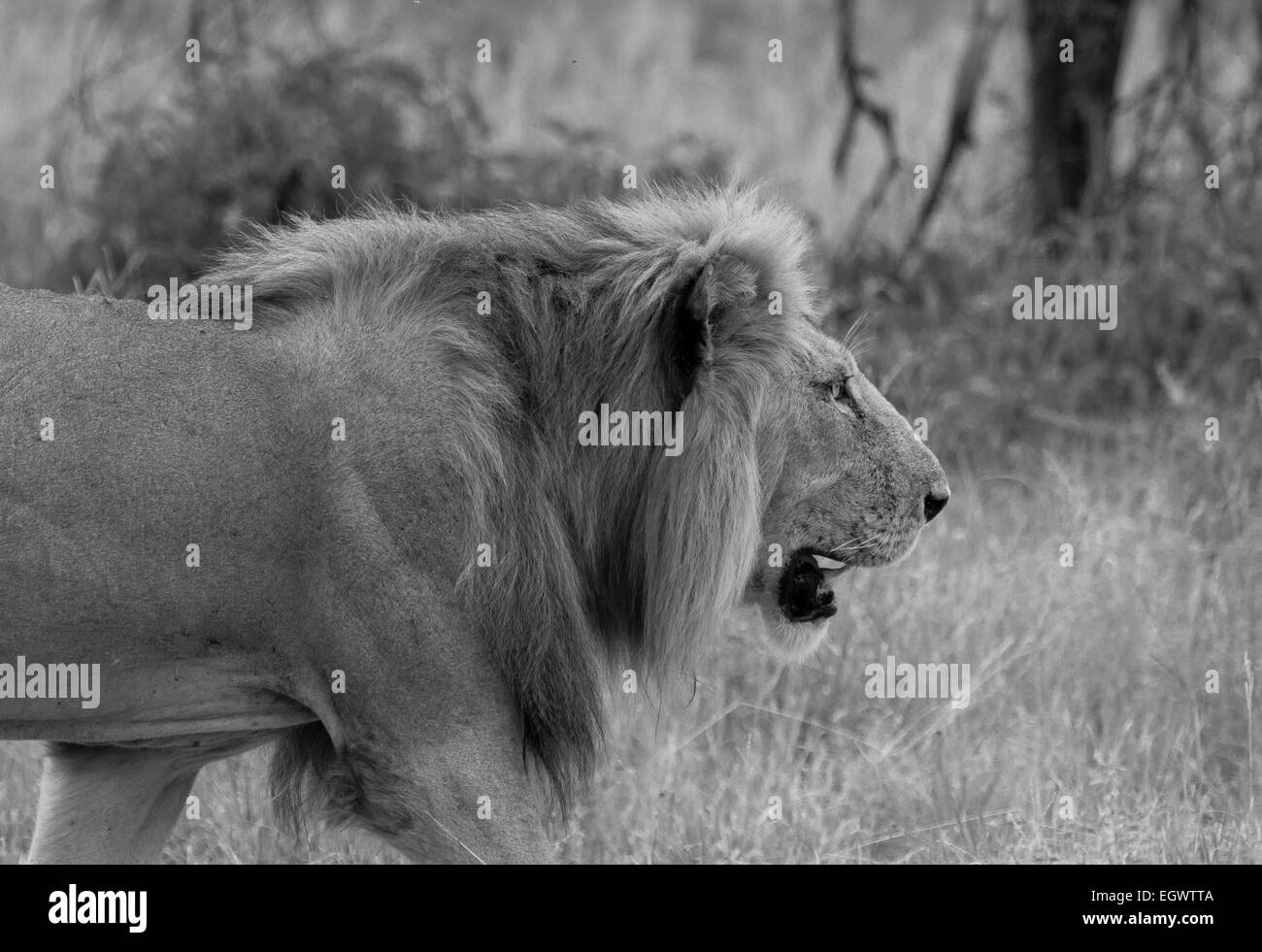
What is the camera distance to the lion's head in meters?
3.81

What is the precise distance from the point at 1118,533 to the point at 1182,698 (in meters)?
0.84

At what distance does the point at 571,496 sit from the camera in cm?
366

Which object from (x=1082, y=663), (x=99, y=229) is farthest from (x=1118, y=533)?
(x=99, y=229)

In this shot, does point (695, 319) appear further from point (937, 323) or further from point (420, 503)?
point (937, 323)

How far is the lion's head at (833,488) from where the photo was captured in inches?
150

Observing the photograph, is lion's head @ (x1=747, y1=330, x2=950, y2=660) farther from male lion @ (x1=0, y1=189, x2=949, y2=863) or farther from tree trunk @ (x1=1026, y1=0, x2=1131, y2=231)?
tree trunk @ (x1=1026, y1=0, x2=1131, y2=231)

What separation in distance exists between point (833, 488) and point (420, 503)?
92 centimetres

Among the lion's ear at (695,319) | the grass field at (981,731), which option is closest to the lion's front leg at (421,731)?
the grass field at (981,731)

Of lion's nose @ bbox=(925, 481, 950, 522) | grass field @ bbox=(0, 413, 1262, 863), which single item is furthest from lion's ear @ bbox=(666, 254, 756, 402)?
grass field @ bbox=(0, 413, 1262, 863)

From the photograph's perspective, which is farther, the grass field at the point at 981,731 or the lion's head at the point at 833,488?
the grass field at the point at 981,731

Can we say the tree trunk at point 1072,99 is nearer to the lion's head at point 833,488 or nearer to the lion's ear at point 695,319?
the lion's head at point 833,488

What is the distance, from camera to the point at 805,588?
12.9 feet

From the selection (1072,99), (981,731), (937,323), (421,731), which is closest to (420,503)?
(421,731)

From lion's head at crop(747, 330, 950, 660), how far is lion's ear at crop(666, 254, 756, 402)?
215 millimetres
